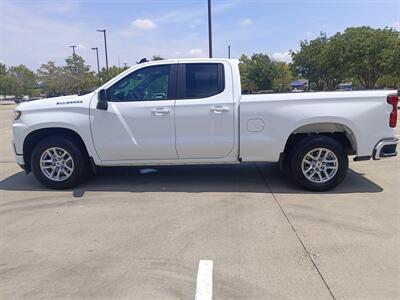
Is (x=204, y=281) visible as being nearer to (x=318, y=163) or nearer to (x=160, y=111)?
(x=160, y=111)

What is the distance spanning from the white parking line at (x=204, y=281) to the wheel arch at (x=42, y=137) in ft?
10.8

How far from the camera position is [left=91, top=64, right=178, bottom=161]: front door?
568cm

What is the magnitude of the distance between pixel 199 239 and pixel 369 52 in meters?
30.9

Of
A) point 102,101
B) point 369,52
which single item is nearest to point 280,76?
point 369,52

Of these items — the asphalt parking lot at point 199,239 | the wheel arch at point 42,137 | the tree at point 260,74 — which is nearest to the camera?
the asphalt parking lot at point 199,239

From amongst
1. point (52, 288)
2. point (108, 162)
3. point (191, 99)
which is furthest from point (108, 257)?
point (191, 99)

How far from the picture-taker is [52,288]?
312 centimetres

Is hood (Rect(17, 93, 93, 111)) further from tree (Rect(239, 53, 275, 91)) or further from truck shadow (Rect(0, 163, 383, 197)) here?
tree (Rect(239, 53, 275, 91))

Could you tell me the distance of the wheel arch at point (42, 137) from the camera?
5.92 m

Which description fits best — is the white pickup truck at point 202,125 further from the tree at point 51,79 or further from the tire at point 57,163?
the tree at point 51,79

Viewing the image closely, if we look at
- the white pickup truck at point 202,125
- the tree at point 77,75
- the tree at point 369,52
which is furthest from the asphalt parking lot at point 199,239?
the tree at point 77,75

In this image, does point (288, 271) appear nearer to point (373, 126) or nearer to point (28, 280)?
point (28, 280)

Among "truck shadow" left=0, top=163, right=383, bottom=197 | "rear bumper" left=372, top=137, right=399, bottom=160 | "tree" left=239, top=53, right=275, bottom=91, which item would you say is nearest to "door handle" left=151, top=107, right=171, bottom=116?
"truck shadow" left=0, top=163, right=383, bottom=197

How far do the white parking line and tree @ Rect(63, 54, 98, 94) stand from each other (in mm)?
61161
